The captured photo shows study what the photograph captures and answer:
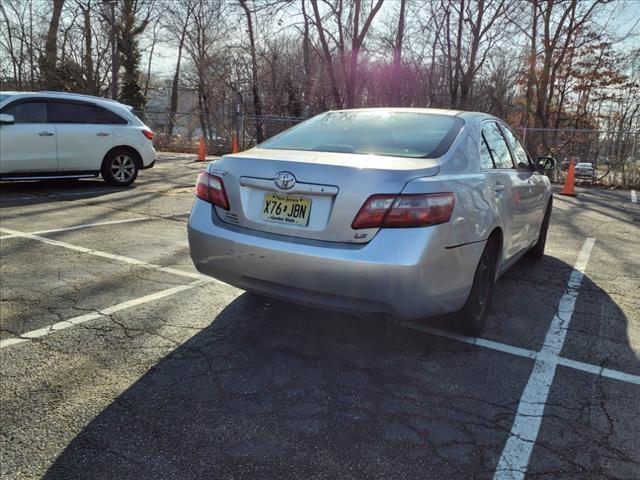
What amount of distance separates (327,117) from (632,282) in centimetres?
332

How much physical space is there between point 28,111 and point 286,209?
755cm

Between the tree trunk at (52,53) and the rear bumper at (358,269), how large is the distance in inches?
1217

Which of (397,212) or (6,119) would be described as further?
(6,119)

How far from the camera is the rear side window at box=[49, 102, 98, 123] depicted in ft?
28.8

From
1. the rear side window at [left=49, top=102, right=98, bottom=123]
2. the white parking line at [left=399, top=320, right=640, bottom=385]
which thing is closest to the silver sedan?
the white parking line at [left=399, top=320, right=640, bottom=385]

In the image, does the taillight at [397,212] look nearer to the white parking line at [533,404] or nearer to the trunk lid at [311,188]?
the trunk lid at [311,188]

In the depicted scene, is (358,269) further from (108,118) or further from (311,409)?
(108,118)

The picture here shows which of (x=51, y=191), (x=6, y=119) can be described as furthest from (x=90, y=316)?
(x=51, y=191)

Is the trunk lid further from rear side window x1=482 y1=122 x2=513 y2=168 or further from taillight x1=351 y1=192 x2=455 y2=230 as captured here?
rear side window x1=482 y1=122 x2=513 y2=168

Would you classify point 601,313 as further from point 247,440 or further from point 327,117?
point 247,440

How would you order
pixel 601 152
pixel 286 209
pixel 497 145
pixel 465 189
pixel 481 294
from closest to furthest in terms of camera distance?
pixel 286 209 < pixel 465 189 < pixel 481 294 < pixel 497 145 < pixel 601 152

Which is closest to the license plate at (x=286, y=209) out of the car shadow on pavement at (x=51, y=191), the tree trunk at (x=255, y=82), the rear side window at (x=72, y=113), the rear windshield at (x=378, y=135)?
the rear windshield at (x=378, y=135)

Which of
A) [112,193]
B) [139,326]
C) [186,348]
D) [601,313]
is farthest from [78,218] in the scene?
[601,313]

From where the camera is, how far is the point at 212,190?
3221 millimetres
